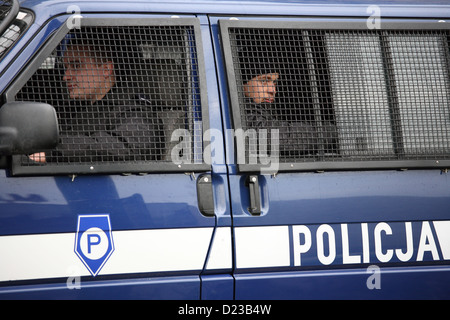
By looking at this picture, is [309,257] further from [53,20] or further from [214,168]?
[53,20]

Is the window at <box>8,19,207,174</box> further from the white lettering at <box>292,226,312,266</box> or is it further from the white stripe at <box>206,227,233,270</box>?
the white lettering at <box>292,226,312,266</box>

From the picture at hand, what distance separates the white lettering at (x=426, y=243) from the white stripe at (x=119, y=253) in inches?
41.2

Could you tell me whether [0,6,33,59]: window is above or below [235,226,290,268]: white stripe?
above

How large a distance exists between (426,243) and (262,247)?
2.73 feet

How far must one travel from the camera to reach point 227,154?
2.73 m

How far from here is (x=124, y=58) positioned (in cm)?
271

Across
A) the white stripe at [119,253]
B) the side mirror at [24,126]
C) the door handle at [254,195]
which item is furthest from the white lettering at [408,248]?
the side mirror at [24,126]

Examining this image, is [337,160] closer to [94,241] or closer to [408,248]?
[408,248]

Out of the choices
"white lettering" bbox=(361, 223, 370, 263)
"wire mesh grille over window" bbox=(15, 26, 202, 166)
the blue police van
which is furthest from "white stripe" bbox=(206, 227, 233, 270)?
"white lettering" bbox=(361, 223, 370, 263)

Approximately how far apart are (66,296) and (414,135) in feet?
6.02

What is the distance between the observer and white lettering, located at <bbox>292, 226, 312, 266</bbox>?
8.92 feet

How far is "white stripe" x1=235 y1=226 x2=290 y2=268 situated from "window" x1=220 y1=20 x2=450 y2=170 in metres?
0.32

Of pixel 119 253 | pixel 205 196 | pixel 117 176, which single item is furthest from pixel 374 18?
pixel 119 253

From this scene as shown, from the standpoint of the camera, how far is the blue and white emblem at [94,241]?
99.8 inches
